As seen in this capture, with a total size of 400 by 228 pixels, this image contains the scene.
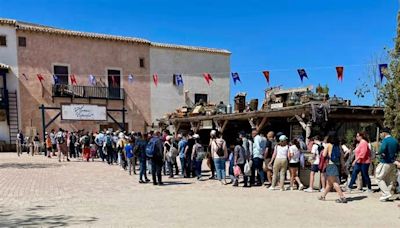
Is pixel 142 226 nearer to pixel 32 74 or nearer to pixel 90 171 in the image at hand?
pixel 90 171

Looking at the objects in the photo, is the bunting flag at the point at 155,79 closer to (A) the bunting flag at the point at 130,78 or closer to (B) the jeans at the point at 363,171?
(A) the bunting flag at the point at 130,78

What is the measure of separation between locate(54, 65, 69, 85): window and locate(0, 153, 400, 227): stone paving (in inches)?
673

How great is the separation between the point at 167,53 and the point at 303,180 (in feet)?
73.9

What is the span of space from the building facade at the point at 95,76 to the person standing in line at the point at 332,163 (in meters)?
20.7

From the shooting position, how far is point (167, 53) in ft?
98.1

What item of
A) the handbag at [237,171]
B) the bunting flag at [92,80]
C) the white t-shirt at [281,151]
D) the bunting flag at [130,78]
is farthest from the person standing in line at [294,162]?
the bunting flag at [92,80]

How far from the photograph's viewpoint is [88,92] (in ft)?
88.0

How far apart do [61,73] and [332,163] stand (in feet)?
75.7

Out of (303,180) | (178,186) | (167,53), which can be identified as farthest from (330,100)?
(167,53)

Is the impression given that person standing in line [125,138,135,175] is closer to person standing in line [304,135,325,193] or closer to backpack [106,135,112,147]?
backpack [106,135,112,147]

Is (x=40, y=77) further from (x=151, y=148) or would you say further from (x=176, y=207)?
(x=176, y=207)

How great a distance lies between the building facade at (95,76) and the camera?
2434 centimetres

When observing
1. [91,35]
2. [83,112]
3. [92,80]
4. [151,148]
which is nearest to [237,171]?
[151,148]

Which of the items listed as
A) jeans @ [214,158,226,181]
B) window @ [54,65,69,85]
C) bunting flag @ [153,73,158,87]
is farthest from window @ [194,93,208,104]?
jeans @ [214,158,226,181]
